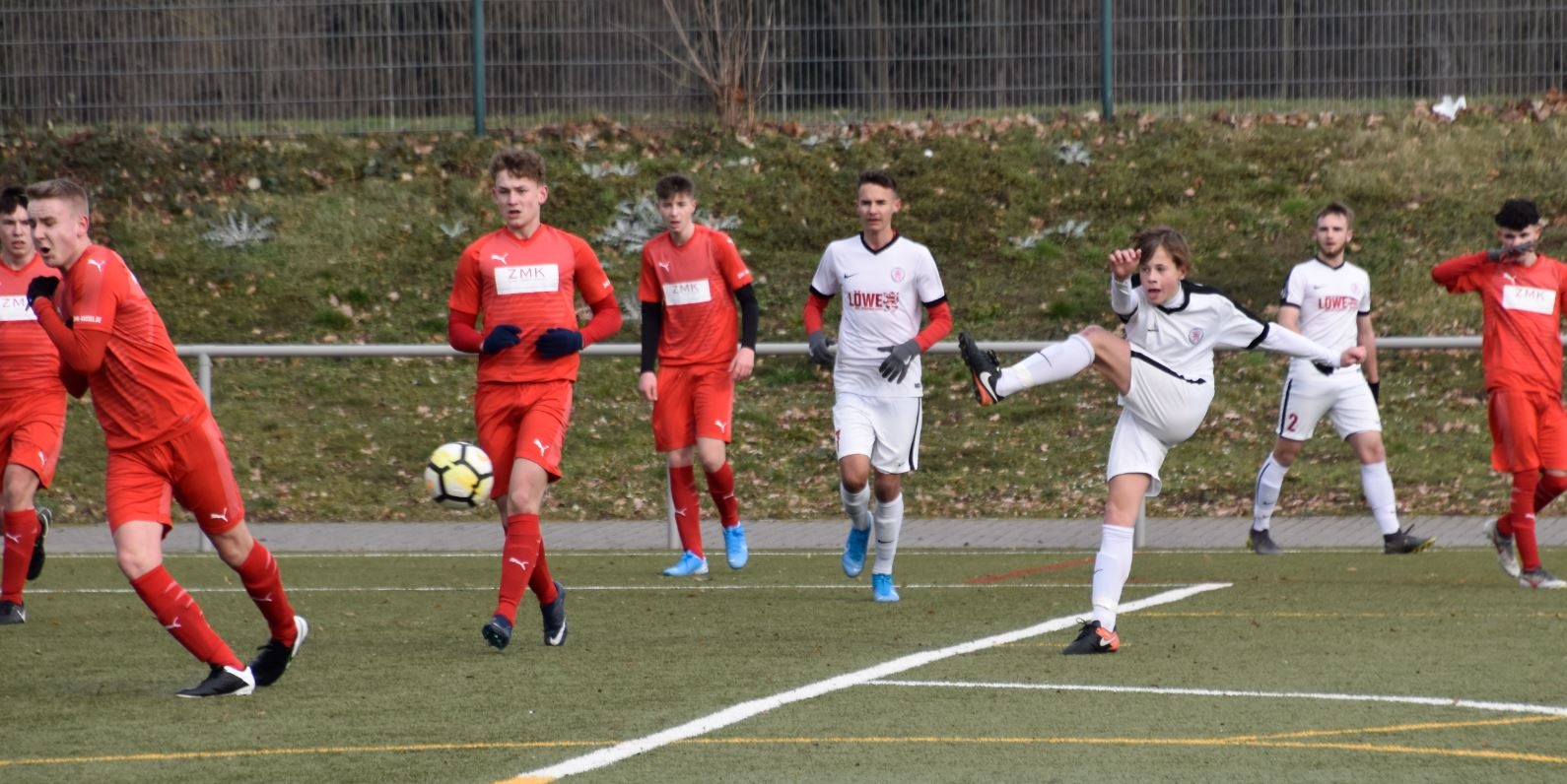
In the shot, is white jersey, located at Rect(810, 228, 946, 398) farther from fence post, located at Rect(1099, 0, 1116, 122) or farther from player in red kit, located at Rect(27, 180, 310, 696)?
fence post, located at Rect(1099, 0, 1116, 122)

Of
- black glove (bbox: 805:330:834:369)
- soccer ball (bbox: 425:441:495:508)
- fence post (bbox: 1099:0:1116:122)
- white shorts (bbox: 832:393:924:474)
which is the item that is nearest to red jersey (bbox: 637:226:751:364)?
black glove (bbox: 805:330:834:369)

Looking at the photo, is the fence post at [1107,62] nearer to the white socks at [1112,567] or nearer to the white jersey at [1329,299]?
the white jersey at [1329,299]

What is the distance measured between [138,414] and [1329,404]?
24.9 feet

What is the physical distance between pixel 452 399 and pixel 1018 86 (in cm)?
806

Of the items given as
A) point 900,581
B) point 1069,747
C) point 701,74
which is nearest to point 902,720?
point 1069,747

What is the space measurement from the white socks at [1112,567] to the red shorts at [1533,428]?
3.08 meters

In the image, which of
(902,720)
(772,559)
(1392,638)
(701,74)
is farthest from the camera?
(701,74)

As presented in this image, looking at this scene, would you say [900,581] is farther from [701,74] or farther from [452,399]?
[701,74]

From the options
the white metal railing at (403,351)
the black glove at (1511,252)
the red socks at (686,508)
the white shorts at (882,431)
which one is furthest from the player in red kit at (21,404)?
the black glove at (1511,252)

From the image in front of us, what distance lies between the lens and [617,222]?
20.4m

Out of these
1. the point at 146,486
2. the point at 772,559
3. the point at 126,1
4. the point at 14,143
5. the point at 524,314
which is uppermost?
the point at 126,1

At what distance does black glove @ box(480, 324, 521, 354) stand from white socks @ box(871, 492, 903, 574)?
249 centimetres

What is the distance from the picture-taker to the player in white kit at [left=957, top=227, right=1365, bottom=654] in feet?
26.1

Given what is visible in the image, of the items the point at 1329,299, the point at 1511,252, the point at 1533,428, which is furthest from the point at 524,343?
the point at 1329,299
